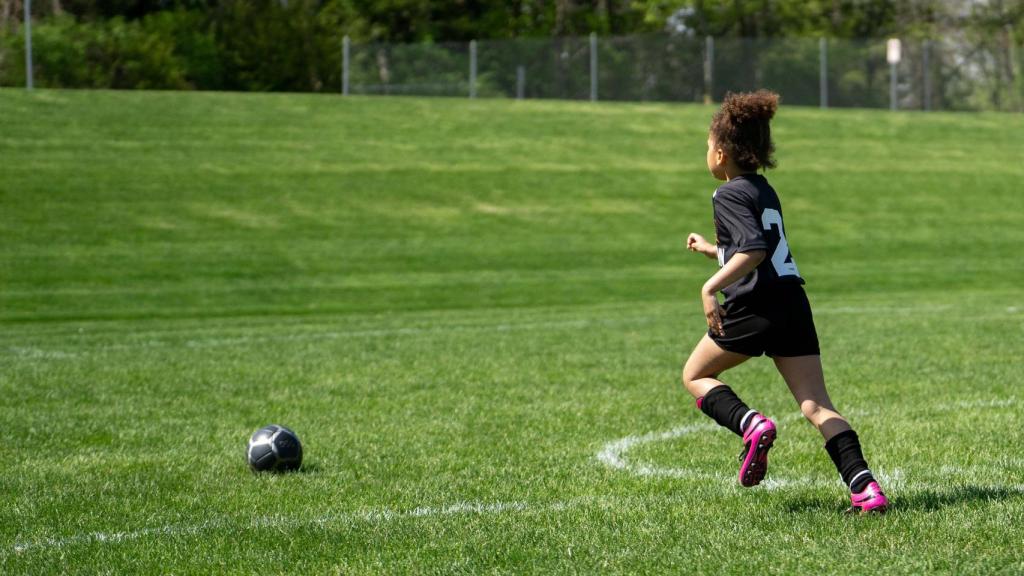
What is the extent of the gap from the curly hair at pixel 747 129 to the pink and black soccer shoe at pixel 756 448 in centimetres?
120

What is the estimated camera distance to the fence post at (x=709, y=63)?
40625mm

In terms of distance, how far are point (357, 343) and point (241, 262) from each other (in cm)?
950

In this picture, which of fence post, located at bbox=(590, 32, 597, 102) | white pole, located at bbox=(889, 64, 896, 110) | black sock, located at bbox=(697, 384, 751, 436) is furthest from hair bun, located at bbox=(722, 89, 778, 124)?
white pole, located at bbox=(889, 64, 896, 110)

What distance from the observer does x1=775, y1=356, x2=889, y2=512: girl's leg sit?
5680mm

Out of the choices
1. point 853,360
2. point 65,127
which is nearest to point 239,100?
point 65,127

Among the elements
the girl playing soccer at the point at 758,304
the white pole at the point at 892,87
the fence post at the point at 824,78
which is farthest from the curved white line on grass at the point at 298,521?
the white pole at the point at 892,87

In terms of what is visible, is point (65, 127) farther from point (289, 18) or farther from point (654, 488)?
point (654, 488)

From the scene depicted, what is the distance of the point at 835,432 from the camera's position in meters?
5.82

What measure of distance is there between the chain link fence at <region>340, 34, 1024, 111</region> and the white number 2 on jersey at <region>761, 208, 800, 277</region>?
32947 millimetres

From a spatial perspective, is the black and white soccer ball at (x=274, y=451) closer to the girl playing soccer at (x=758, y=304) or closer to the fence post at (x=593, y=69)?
the girl playing soccer at (x=758, y=304)

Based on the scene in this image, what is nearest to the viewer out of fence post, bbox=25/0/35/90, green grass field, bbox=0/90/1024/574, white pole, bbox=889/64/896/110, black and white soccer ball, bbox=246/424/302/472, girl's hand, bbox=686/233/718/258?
green grass field, bbox=0/90/1024/574

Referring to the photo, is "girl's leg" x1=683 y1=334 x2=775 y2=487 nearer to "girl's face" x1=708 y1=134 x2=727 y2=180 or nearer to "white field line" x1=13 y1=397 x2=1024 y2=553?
"white field line" x1=13 y1=397 x2=1024 y2=553

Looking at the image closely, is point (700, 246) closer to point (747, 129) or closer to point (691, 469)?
point (747, 129)

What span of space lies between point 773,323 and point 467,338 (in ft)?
31.1
